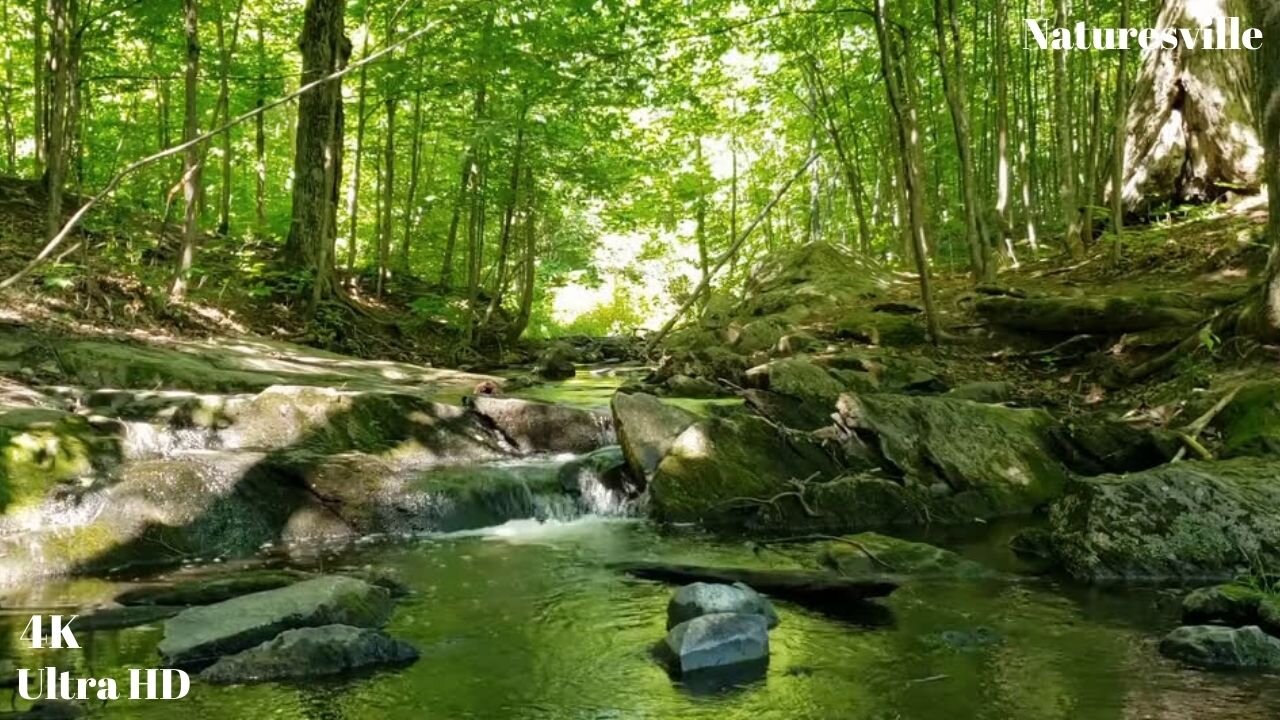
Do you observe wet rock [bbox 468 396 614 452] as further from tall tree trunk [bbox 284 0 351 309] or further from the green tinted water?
tall tree trunk [bbox 284 0 351 309]

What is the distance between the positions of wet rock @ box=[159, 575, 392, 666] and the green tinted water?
14 cm

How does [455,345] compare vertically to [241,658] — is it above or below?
above

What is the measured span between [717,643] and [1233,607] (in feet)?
8.48

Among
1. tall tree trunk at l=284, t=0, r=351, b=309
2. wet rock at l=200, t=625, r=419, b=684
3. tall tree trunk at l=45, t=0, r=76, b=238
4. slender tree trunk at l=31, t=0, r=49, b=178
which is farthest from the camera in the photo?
slender tree trunk at l=31, t=0, r=49, b=178

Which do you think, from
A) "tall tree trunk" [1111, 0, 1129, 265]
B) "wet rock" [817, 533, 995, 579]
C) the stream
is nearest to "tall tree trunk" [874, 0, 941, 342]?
"tall tree trunk" [1111, 0, 1129, 265]

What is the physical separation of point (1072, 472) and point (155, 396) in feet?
26.3

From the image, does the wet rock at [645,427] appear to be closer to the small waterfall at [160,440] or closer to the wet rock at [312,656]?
the small waterfall at [160,440]

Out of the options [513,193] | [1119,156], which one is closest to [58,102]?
[513,193]

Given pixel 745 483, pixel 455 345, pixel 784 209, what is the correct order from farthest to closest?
pixel 784 209
pixel 455 345
pixel 745 483

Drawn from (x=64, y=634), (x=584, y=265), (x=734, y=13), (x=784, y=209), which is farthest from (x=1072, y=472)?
(x=784, y=209)

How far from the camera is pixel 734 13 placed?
18859 mm

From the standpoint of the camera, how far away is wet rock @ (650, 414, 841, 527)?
7.68 metres

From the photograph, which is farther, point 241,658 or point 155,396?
point 155,396

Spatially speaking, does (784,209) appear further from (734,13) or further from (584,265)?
(734,13)
